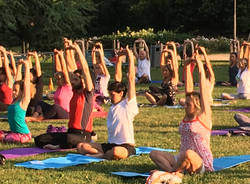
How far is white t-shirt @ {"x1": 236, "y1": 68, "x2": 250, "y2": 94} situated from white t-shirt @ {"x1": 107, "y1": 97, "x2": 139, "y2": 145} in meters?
8.43

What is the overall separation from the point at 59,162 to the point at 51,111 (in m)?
4.93

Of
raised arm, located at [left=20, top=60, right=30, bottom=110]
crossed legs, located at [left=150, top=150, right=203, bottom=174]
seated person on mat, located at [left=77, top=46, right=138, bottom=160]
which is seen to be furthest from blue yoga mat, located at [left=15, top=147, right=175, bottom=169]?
Result: raised arm, located at [left=20, top=60, right=30, bottom=110]

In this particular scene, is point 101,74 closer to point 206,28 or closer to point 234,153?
point 234,153

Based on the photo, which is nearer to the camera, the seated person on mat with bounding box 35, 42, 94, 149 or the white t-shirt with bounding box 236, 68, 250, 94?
the seated person on mat with bounding box 35, 42, 94, 149

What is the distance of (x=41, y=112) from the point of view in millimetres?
13406

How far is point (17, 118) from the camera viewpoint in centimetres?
1030

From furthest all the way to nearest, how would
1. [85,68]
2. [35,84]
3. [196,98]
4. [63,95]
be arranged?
[63,95] < [35,84] < [85,68] < [196,98]

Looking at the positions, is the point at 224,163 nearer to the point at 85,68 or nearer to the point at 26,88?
the point at 85,68

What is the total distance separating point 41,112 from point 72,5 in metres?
22.5

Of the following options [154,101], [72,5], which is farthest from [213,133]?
[72,5]

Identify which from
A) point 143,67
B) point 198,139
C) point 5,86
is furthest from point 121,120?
point 143,67

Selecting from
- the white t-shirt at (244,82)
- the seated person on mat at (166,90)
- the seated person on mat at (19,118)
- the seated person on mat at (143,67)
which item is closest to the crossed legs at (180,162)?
the seated person on mat at (19,118)

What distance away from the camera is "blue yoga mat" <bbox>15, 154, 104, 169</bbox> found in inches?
325

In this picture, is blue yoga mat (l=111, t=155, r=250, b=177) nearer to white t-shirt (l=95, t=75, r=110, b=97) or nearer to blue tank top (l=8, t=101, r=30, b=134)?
blue tank top (l=8, t=101, r=30, b=134)
